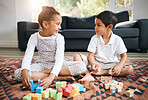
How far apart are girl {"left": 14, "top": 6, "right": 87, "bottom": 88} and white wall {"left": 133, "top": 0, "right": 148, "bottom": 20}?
271 cm

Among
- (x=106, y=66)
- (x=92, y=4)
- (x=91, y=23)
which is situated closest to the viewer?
(x=106, y=66)

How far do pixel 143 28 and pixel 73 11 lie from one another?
3418mm

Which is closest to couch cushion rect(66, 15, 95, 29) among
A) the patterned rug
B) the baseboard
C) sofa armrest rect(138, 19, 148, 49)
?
sofa armrest rect(138, 19, 148, 49)

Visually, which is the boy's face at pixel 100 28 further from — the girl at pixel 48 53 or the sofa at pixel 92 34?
the sofa at pixel 92 34

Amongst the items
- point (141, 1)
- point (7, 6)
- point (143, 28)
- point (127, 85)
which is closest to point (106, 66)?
point (127, 85)

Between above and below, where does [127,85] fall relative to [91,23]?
below

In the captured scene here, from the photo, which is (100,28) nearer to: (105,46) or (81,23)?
(105,46)

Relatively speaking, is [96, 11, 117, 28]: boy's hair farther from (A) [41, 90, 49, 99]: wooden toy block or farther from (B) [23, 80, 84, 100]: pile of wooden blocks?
(A) [41, 90, 49, 99]: wooden toy block

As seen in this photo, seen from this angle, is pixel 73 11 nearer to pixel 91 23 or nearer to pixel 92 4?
pixel 92 4

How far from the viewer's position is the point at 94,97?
2.79 ft

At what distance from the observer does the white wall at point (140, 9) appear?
3.24 meters

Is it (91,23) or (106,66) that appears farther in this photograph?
(91,23)

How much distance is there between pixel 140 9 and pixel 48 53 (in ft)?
9.36

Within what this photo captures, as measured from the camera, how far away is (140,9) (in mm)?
3285
